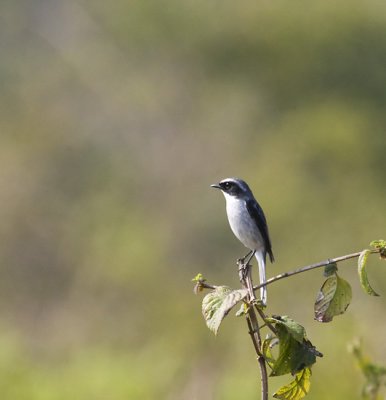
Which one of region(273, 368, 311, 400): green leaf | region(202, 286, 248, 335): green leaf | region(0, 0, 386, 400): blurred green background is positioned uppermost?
region(0, 0, 386, 400): blurred green background

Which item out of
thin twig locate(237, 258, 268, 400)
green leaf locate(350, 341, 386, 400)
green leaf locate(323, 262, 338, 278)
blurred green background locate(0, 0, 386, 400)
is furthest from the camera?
blurred green background locate(0, 0, 386, 400)

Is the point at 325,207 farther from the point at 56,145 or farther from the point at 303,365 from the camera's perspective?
the point at 303,365

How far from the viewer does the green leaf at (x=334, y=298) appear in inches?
85.5

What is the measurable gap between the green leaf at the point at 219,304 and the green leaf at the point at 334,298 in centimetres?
22

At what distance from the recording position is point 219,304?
2094 mm

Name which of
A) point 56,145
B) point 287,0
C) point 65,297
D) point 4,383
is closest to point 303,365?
point 4,383

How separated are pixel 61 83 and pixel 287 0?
4.26 meters

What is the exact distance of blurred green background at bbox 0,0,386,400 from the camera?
9.47 meters

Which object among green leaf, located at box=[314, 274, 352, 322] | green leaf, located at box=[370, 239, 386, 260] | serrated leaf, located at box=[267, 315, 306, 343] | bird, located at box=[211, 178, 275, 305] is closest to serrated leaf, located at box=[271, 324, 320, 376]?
serrated leaf, located at box=[267, 315, 306, 343]

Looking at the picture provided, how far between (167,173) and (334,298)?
12972mm

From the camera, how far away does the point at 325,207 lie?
1281 cm

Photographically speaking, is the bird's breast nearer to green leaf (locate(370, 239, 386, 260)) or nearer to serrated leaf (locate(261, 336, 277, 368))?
serrated leaf (locate(261, 336, 277, 368))

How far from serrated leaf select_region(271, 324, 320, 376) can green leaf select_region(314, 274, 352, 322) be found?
0.12m

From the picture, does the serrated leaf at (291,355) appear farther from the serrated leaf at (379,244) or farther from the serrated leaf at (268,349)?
the serrated leaf at (379,244)
